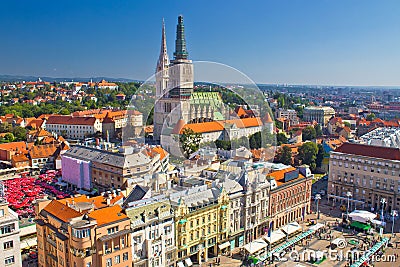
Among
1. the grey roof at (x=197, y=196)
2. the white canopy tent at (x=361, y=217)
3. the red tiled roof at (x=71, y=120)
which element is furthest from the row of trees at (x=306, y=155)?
the red tiled roof at (x=71, y=120)

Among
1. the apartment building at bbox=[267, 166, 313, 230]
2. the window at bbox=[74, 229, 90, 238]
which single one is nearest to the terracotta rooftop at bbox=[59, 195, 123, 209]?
the window at bbox=[74, 229, 90, 238]

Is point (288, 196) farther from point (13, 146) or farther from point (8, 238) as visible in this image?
point (13, 146)

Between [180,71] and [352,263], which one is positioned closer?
[352,263]

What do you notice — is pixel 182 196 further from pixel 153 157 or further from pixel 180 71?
pixel 180 71

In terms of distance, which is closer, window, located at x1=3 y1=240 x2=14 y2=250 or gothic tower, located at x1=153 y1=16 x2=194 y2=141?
window, located at x1=3 y1=240 x2=14 y2=250

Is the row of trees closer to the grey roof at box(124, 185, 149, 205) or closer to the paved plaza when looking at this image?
the paved plaza

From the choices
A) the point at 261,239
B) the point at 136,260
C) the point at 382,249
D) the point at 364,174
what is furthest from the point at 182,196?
the point at 364,174

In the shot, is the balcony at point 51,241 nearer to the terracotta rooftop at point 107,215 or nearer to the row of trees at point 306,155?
the terracotta rooftop at point 107,215
